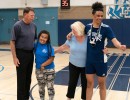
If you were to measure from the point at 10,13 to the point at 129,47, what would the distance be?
7.89 m

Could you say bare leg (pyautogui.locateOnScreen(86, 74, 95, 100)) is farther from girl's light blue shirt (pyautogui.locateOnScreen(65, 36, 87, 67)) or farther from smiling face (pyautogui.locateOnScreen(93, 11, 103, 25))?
smiling face (pyautogui.locateOnScreen(93, 11, 103, 25))

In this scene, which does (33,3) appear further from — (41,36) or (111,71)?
(41,36)

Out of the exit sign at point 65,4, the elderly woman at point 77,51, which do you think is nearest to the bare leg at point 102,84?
the elderly woman at point 77,51

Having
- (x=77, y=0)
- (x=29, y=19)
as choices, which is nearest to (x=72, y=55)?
(x=29, y=19)

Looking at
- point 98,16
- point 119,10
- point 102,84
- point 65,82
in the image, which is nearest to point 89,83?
point 102,84

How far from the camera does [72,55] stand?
404 cm

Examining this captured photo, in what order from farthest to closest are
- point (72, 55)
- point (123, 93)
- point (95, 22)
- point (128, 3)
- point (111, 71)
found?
point (128, 3), point (111, 71), point (123, 93), point (72, 55), point (95, 22)

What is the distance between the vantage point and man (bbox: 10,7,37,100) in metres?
4.03

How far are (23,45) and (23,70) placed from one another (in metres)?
0.44

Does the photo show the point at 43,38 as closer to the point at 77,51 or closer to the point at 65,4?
the point at 77,51

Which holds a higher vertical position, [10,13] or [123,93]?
[10,13]

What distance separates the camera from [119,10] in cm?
1318

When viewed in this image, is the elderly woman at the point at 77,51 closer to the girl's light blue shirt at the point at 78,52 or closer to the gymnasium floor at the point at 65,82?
the girl's light blue shirt at the point at 78,52

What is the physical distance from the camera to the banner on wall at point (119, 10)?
512 inches
